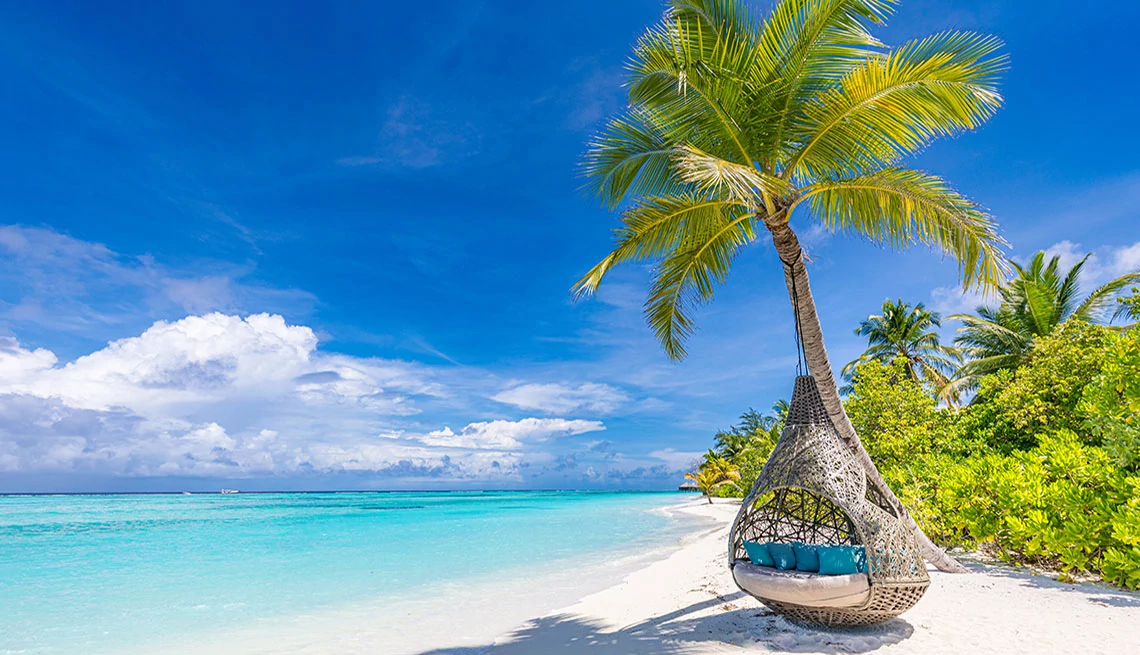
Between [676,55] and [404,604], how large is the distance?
8414 millimetres

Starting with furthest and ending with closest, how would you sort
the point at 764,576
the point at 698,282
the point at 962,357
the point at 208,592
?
the point at 962,357
the point at 208,592
the point at 698,282
the point at 764,576

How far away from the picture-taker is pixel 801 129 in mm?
5941

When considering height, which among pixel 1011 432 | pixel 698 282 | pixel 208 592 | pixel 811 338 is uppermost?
pixel 698 282

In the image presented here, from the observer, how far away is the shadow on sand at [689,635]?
15.9 feet

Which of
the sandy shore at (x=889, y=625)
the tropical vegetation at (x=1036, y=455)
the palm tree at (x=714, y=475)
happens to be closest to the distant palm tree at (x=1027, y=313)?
the tropical vegetation at (x=1036, y=455)

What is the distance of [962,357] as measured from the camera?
82.9 feet

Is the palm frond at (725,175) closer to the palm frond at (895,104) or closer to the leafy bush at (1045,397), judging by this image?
the palm frond at (895,104)

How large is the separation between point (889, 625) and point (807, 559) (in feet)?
3.39

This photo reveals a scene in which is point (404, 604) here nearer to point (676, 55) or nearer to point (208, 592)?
point (208, 592)

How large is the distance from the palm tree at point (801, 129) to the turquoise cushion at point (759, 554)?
1287 millimetres

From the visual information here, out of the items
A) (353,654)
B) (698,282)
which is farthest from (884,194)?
(353,654)

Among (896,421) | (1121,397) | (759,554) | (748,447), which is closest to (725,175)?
(759,554)

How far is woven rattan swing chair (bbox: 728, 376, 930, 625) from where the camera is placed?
15.1ft

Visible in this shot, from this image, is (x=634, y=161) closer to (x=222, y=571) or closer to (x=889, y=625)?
(x=889, y=625)
